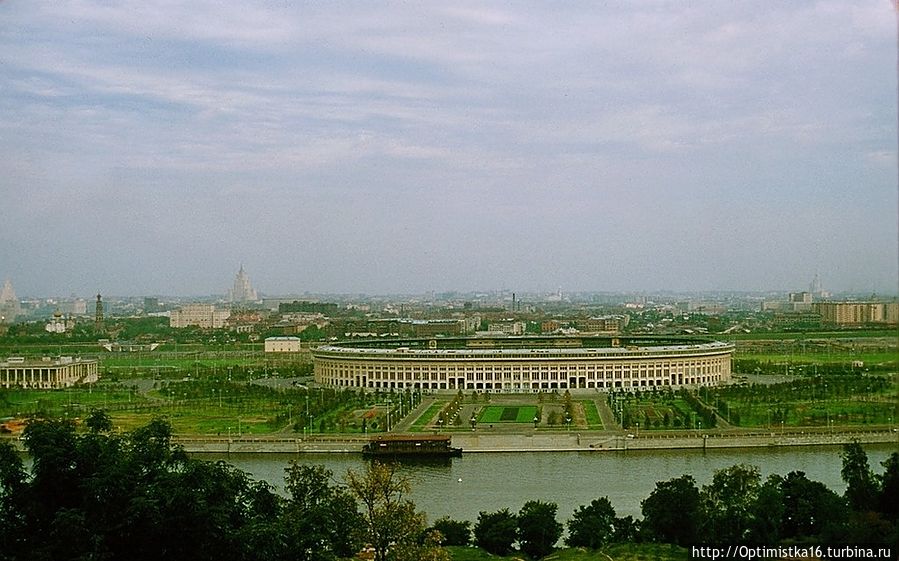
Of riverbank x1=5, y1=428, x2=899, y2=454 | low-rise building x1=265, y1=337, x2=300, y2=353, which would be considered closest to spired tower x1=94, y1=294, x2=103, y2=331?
low-rise building x1=265, y1=337, x2=300, y2=353

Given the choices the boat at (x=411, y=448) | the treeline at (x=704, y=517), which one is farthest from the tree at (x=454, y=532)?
the boat at (x=411, y=448)

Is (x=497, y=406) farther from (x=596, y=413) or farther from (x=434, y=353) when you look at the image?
(x=434, y=353)

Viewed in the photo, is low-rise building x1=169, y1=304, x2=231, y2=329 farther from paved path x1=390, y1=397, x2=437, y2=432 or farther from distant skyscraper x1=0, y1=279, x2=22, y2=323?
paved path x1=390, y1=397, x2=437, y2=432

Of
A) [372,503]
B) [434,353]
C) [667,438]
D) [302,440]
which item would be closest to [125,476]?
[372,503]

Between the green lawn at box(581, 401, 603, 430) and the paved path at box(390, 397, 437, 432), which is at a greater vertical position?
the green lawn at box(581, 401, 603, 430)

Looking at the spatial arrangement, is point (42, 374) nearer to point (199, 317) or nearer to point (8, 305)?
point (8, 305)

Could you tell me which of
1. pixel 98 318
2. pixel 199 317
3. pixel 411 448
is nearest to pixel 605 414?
pixel 411 448

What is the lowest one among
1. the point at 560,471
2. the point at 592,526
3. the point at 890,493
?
the point at 560,471
